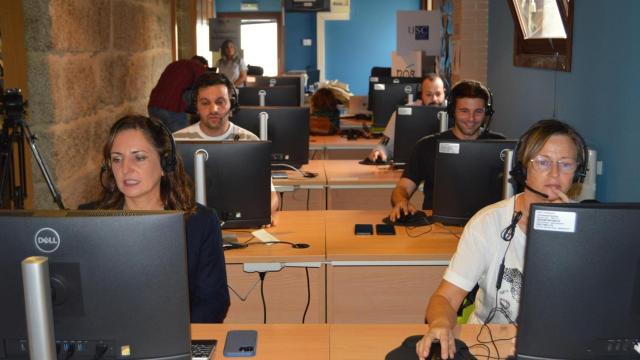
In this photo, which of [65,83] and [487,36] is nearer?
[65,83]

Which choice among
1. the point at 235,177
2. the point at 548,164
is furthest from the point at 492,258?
the point at 235,177

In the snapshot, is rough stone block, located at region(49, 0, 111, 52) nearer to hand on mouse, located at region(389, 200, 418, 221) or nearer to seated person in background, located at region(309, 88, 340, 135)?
seated person in background, located at region(309, 88, 340, 135)

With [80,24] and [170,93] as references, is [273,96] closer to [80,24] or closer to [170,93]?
[170,93]

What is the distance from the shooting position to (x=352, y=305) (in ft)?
10.1

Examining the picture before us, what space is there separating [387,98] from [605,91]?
8.86ft

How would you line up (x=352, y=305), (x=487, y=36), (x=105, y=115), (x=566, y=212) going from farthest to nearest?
(x=487, y=36) < (x=105, y=115) < (x=352, y=305) < (x=566, y=212)

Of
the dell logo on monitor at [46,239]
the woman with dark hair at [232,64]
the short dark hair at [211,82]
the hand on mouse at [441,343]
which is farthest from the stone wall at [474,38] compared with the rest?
the dell logo on monitor at [46,239]

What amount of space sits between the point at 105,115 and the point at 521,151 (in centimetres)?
392

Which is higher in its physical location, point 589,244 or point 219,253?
point 589,244

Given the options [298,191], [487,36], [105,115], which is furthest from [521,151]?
[487,36]

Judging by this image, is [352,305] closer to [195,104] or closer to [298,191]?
[195,104]

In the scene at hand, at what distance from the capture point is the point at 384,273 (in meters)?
3.03

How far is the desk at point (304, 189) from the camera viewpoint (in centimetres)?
456

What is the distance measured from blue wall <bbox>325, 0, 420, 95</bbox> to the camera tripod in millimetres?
10720
